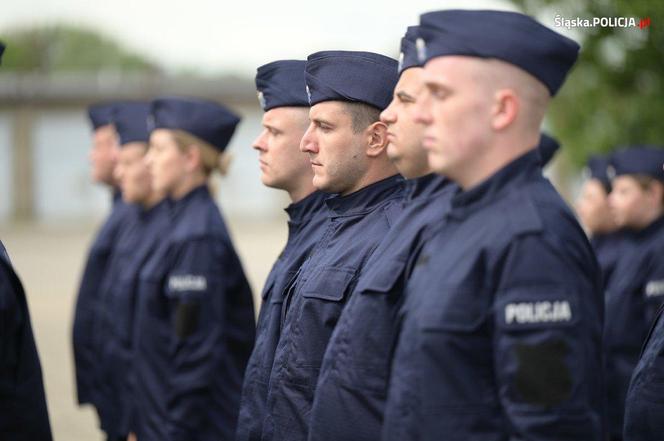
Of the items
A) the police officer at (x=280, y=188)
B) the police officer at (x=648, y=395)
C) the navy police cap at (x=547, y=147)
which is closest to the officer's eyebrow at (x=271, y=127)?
the police officer at (x=280, y=188)

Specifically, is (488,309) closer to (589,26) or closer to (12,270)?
(12,270)

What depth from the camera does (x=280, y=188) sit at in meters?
5.11

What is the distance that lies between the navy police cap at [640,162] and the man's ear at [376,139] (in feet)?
14.6

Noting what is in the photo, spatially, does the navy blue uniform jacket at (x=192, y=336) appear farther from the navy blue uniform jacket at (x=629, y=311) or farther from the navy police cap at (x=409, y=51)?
the navy blue uniform jacket at (x=629, y=311)

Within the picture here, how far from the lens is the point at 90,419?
9.88 metres

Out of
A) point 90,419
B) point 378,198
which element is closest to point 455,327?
point 378,198

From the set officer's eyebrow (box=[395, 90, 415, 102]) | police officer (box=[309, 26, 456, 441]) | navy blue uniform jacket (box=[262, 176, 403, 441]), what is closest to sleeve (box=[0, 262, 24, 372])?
navy blue uniform jacket (box=[262, 176, 403, 441])

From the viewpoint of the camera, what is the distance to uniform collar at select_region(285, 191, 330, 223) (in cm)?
498

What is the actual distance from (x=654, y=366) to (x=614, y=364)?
11.5 feet

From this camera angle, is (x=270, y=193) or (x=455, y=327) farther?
(x=270, y=193)

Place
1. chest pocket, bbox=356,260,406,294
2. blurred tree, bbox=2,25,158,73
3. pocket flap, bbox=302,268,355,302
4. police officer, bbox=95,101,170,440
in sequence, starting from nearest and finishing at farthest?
1. chest pocket, bbox=356,260,406,294
2. pocket flap, bbox=302,268,355,302
3. police officer, bbox=95,101,170,440
4. blurred tree, bbox=2,25,158,73

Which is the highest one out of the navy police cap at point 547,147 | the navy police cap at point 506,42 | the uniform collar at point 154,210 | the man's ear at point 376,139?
the navy police cap at point 506,42

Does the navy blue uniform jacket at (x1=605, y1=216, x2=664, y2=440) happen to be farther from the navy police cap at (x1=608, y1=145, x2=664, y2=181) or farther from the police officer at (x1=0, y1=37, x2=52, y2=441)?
the police officer at (x1=0, y1=37, x2=52, y2=441)

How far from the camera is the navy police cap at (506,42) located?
9.87ft
